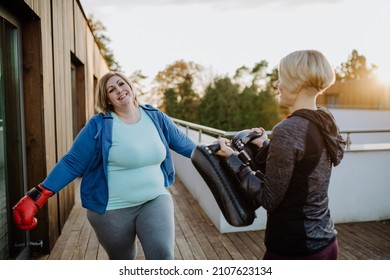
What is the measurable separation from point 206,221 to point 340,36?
91.6 inches

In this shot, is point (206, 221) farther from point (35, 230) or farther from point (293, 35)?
point (293, 35)

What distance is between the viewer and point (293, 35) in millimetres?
3570

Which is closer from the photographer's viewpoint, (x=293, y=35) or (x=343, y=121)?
(x=293, y=35)

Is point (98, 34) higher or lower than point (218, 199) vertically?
higher

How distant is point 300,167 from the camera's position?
1.32m

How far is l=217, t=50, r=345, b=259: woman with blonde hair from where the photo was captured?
1.30m

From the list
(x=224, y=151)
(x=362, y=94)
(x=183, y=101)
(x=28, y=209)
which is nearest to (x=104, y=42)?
(x=183, y=101)

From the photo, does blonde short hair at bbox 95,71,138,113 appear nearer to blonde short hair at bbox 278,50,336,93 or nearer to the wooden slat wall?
blonde short hair at bbox 278,50,336,93

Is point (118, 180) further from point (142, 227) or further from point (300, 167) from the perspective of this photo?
point (300, 167)

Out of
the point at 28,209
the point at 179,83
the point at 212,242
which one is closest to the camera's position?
the point at 28,209

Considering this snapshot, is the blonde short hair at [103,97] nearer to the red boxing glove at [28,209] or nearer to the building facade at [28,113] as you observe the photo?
the red boxing glove at [28,209]

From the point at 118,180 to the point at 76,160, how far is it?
0.23 m

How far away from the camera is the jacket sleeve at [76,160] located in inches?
77.5

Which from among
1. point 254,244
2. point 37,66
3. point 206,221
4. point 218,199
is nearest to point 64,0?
point 37,66
